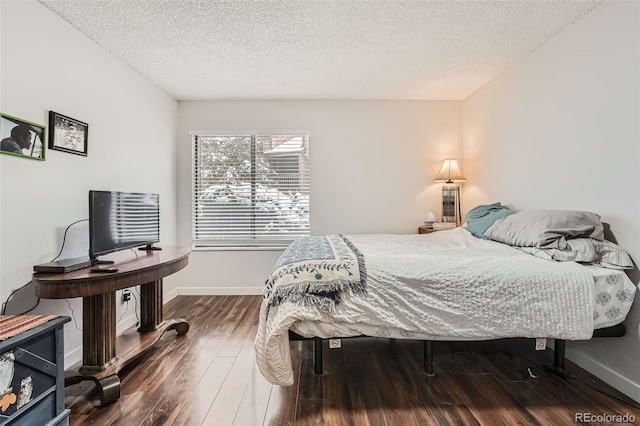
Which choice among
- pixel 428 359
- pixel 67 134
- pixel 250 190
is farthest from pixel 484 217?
pixel 67 134

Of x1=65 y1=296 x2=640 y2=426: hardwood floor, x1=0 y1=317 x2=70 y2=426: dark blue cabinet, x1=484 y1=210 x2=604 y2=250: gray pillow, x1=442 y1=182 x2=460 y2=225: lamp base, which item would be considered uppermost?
x1=442 y1=182 x2=460 y2=225: lamp base

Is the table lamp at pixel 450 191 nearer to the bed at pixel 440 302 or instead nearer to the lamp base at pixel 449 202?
the lamp base at pixel 449 202

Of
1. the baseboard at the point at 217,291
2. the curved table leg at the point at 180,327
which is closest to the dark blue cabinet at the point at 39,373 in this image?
the curved table leg at the point at 180,327

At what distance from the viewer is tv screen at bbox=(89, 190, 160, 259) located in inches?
80.0

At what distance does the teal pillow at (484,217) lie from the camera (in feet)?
9.29

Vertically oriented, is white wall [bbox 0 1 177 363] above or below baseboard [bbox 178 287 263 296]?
above

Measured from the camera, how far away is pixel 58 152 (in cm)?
220

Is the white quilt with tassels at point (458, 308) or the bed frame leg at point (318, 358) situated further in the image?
the bed frame leg at point (318, 358)

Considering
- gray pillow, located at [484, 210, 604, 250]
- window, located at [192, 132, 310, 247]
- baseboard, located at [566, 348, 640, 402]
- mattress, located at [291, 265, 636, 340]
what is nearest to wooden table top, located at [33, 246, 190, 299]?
mattress, located at [291, 265, 636, 340]

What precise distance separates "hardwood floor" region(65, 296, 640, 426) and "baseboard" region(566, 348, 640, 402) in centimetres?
5

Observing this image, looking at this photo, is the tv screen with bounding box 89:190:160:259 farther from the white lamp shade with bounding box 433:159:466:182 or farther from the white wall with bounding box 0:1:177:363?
the white lamp shade with bounding box 433:159:466:182

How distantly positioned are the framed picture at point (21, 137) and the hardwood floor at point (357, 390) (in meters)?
1.51

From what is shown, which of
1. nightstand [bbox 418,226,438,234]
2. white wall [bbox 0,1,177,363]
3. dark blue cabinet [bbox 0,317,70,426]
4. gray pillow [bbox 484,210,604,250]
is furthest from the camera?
nightstand [bbox 418,226,438,234]

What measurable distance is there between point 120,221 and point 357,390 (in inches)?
79.2
